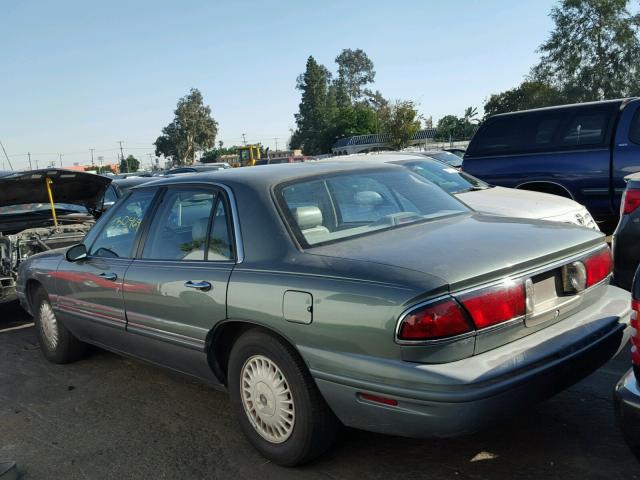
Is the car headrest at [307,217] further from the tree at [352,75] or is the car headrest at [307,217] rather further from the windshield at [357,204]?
the tree at [352,75]

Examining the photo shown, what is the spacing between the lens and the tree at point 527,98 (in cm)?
5450

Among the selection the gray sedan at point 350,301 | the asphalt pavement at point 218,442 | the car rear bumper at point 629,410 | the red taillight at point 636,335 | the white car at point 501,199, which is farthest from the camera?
the white car at point 501,199

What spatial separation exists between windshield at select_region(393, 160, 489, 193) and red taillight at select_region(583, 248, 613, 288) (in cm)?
435

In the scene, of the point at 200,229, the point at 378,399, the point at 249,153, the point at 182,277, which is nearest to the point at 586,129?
the point at 200,229

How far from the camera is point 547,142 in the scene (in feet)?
29.2

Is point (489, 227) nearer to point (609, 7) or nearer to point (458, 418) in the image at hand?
point (458, 418)

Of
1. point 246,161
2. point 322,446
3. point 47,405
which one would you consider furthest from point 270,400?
point 246,161

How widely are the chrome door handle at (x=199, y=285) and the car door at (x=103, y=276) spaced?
82 centimetres

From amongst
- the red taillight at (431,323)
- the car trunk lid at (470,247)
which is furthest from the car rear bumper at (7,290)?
the red taillight at (431,323)

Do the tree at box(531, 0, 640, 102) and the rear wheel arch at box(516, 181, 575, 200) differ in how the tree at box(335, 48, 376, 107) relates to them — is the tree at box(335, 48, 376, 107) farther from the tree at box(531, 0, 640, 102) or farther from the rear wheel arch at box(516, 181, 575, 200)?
the rear wheel arch at box(516, 181, 575, 200)

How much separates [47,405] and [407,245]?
310 cm

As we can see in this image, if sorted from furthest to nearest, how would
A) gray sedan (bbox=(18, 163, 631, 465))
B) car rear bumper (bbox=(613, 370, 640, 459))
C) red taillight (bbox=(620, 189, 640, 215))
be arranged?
red taillight (bbox=(620, 189, 640, 215)), gray sedan (bbox=(18, 163, 631, 465)), car rear bumper (bbox=(613, 370, 640, 459))

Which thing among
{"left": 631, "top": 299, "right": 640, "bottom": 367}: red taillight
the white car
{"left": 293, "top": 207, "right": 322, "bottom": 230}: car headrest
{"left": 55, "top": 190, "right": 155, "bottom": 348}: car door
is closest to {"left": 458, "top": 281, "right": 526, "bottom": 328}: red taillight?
{"left": 631, "top": 299, "right": 640, "bottom": 367}: red taillight

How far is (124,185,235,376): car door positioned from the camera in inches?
139
